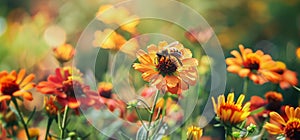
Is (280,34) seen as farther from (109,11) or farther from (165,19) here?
(109,11)

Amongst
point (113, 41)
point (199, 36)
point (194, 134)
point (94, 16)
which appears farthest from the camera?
point (94, 16)

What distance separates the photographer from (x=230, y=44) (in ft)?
6.51

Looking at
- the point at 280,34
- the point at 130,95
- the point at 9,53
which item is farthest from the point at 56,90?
the point at 280,34

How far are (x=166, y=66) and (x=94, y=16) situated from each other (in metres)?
1.31

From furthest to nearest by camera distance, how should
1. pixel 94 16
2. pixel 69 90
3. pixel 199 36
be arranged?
pixel 94 16 < pixel 199 36 < pixel 69 90

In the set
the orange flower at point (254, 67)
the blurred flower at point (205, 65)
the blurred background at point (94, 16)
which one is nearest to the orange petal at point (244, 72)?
the orange flower at point (254, 67)

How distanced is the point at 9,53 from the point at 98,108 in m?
0.86

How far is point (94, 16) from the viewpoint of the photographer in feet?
7.00

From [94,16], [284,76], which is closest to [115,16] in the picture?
[284,76]

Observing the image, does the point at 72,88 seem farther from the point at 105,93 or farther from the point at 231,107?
the point at 231,107

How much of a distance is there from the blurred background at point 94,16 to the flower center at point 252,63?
0.59 m

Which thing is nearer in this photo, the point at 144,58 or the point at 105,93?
the point at 144,58

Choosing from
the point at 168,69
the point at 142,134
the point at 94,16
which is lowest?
the point at 142,134

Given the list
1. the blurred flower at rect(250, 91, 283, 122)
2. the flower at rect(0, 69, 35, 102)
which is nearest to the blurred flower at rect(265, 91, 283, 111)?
the blurred flower at rect(250, 91, 283, 122)
